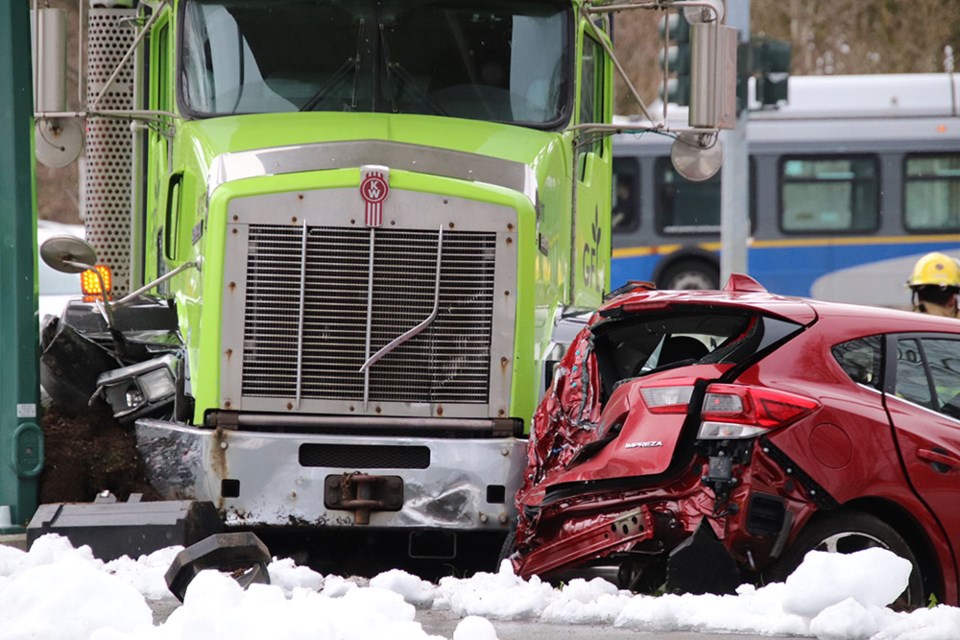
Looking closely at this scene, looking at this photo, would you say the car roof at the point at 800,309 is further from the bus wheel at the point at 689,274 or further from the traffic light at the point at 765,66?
the bus wheel at the point at 689,274

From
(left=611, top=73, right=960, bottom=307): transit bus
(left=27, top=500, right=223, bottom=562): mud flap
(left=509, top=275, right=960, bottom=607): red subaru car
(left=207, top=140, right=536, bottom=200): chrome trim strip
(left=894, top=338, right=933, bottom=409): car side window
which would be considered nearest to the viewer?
(left=509, top=275, right=960, bottom=607): red subaru car

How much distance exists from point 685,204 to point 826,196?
90.5 inches

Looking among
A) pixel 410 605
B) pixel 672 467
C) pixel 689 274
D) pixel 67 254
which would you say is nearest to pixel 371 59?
pixel 67 254

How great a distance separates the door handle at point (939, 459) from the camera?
7062 mm

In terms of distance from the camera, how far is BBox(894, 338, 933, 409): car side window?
23.8 feet

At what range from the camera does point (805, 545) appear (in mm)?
6859

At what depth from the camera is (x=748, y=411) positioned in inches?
269

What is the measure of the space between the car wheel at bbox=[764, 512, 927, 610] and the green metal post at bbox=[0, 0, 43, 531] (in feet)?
14.2

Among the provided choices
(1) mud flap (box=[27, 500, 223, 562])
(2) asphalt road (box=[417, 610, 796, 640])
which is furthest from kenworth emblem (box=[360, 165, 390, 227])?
(2) asphalt road (box=[417, 610, 796, 640])

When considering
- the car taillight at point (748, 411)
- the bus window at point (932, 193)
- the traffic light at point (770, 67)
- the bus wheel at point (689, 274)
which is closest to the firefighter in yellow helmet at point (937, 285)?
the car taillight at point (748, 411)

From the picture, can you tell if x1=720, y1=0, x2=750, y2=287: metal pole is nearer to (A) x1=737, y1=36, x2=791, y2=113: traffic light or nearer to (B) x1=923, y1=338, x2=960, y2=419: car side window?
(A) x1=737, y1=36, x2=791, y2=113: traffic light

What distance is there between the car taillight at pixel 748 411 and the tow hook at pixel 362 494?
177cm

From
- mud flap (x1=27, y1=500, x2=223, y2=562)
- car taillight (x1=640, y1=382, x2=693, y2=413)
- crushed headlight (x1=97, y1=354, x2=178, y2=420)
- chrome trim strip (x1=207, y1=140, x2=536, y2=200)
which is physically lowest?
mud flap (x1=27, y1=500, x2=223, y2=562)

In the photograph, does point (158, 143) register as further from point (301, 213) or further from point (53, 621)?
point (53, 621)
